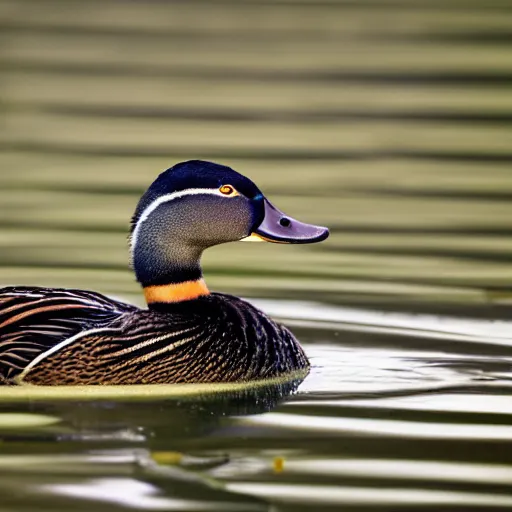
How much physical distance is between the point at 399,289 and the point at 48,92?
34.8 feet

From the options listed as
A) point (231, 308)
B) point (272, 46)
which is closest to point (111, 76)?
point (272, 46)

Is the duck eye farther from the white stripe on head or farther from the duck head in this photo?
the white stripe on head

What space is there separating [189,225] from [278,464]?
2238 millimetres

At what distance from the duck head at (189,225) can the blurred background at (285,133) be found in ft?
5.99

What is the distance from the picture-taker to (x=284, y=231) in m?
10.2

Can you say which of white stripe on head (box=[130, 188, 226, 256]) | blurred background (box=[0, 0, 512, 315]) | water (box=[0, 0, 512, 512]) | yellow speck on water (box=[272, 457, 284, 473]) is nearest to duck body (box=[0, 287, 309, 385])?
water (box=[0, 0, 512, 512])

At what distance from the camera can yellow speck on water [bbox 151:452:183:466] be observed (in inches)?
317

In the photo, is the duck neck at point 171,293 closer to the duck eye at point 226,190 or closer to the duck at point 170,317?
the duck at point 170,317

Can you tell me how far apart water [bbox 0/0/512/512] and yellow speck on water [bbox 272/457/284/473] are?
0.09ft

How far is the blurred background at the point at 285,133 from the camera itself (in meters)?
12.8

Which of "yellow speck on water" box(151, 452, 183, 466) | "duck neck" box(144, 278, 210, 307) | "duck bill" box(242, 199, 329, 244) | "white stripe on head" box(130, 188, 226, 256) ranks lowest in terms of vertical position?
"yellow speck on water" box(151, 452, 183, 466)

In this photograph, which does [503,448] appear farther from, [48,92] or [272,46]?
[272,46]

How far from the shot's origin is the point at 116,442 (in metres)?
8.39

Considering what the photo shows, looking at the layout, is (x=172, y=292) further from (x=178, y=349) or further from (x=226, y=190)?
(x=226, y=190)
